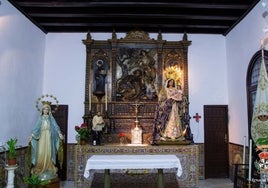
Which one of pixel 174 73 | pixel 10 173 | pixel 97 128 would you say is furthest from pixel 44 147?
pixel 174 73

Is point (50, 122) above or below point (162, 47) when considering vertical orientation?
below

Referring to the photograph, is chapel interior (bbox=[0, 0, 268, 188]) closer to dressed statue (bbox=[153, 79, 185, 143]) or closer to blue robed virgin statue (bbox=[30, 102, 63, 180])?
dressed statue (bbox=[153, 79, 185, 143])

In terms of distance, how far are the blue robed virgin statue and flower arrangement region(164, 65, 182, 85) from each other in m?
3.87

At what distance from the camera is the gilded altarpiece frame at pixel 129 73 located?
8.05 m

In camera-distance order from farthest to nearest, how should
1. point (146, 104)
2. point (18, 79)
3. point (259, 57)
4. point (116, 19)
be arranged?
Result: point (146, 104), point (116, 19), point (18, 79), point (259, 57)

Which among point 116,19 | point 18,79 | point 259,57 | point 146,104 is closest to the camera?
point 259,57

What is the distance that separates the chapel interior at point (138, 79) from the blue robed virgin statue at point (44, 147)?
31 cm

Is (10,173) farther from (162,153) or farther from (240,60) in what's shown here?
(240,60)

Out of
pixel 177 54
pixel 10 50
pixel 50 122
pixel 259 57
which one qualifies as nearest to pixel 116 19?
pixel 177 54

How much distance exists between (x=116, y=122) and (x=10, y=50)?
361 cm

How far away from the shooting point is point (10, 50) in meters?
6.20

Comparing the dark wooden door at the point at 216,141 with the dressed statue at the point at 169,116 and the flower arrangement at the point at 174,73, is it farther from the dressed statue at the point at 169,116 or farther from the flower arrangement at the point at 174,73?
the dressed statue at the point at 169,116

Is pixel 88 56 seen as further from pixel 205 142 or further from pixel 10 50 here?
pixel 205 142

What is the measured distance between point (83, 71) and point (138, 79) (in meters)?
1.80
